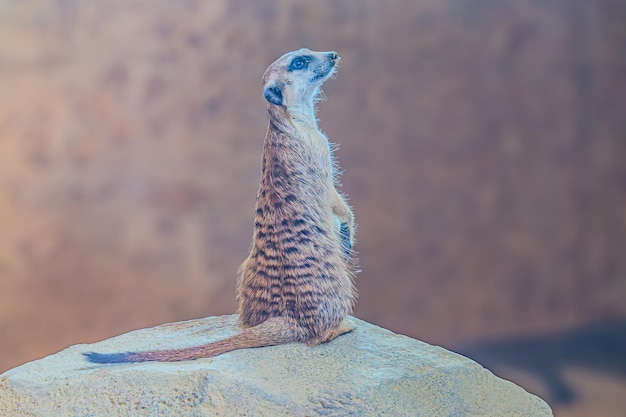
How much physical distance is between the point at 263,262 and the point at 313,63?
68 centimetres

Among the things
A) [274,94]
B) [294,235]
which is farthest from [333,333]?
[274,94]

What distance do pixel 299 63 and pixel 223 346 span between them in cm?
95

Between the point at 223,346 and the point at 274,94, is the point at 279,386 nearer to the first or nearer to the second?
the point at 223,346

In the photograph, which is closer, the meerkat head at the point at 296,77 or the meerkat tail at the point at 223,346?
the meerkat tail at the point at 223,346

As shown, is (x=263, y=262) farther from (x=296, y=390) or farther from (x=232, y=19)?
(x=232, y=19)

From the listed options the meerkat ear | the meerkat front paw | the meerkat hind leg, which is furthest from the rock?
the meerkat ear

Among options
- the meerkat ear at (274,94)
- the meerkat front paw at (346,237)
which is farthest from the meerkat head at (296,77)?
the meerkat front paw at (346,237)

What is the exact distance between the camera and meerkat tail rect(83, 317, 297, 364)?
89.0 inches

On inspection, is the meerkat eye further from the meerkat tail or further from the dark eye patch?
the meerkat tail

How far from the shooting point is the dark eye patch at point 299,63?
7.94ft

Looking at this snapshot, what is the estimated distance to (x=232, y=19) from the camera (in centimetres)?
340

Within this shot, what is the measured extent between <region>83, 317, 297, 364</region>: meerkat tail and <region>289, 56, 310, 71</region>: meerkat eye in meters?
0.82

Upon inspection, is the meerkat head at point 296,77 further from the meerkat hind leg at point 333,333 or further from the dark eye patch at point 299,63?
the meerkat hind leg at point 333,333

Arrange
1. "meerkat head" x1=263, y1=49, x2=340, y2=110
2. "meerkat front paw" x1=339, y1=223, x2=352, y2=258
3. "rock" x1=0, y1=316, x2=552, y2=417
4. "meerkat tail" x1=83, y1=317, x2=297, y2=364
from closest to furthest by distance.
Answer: "rock" x1=0, y1=316, x2=552, y2=417 < "meerkat tail" x1=83, y1=317, x2=297, y2=364 < "meerkat head" x1=263, y1=49, x2=340, y2=110 < "meerkat front paw" x1=339, y1=223, x2=352, y2=258
